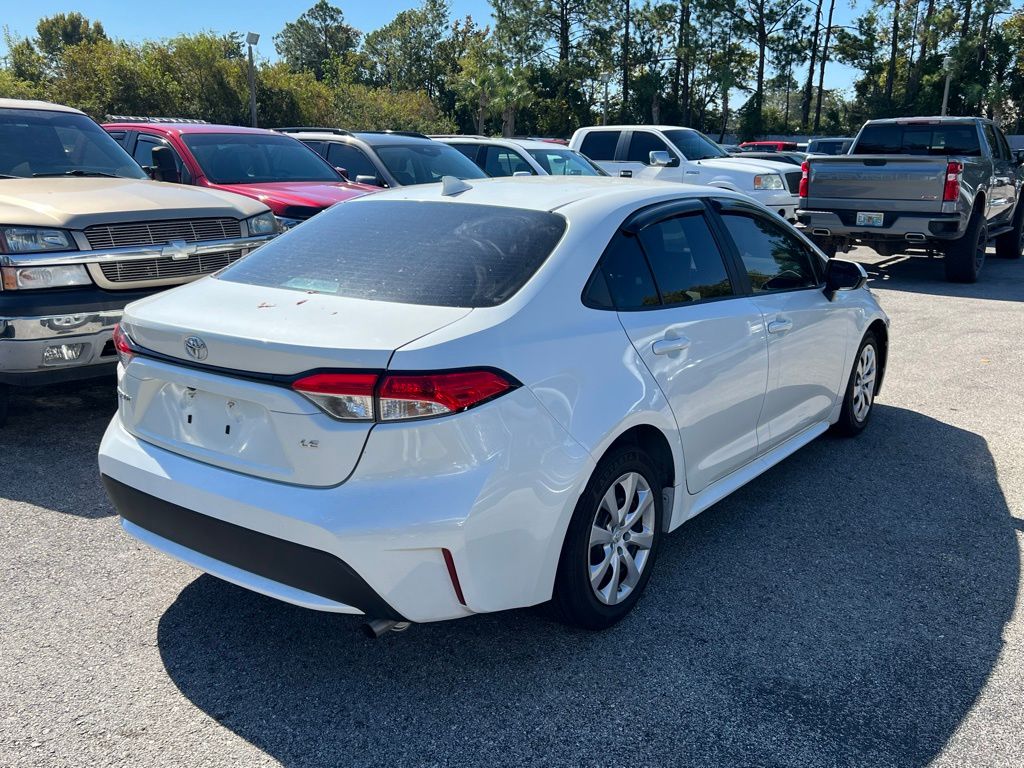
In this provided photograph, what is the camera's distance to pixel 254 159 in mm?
8906

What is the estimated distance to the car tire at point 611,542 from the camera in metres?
3.04

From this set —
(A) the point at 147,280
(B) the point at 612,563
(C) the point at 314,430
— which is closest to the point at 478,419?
(C) the point at 314,430

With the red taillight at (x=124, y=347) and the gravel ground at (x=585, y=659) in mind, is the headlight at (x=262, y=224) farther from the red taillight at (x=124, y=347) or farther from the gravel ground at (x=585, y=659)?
the red taillight at (x=124, y=347)

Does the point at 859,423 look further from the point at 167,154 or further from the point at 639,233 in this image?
the point at 167,154

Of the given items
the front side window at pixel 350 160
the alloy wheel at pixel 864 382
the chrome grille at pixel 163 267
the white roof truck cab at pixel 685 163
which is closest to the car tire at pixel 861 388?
the alloy wheel at pixel 864 382

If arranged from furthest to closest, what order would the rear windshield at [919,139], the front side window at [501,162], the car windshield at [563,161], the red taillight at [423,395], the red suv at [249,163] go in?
the car windshield at [563,161]
the front side window at [501,162]
the rear windshield at [919,139]
the red suv at [249,163]
the red taillight at [423,395]

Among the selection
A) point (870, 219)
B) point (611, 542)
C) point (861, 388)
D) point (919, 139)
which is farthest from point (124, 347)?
point (919, 139)

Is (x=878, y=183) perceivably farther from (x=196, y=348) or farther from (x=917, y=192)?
(x=196, y=348)

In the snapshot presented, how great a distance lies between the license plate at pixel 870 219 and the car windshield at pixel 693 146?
4.84 meters

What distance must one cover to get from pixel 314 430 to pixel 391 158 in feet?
27.5

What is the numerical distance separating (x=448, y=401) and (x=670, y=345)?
3.81 ft

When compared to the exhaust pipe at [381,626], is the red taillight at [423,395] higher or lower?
higher

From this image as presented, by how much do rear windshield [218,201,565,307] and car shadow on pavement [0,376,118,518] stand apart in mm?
1713

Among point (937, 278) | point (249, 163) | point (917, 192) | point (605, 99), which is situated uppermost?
point (605, 99)
